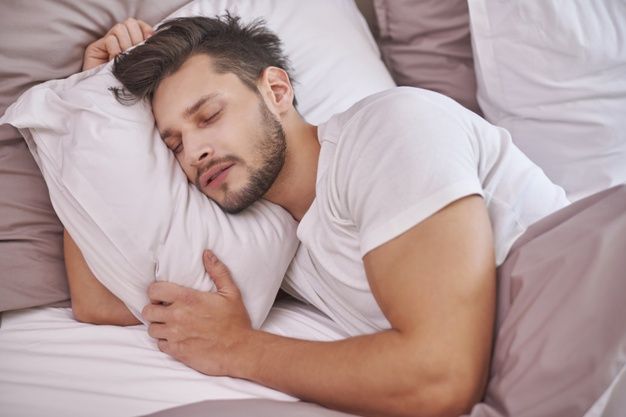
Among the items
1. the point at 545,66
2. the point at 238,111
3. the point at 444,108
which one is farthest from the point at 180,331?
the point at 545,66

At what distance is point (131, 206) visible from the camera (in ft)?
3.65

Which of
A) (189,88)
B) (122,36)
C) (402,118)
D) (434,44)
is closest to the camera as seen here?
(402,118)

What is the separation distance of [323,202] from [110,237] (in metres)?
0.34

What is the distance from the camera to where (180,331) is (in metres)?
1.07

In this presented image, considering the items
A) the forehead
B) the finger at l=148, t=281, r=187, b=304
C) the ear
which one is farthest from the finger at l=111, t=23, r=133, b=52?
the finger at l=148, t=281, r=187, b=304

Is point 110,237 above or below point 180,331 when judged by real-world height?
above

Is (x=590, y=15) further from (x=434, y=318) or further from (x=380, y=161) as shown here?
(x=434, y=318)

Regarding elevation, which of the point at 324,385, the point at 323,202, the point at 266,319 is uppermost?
the point at 323,202

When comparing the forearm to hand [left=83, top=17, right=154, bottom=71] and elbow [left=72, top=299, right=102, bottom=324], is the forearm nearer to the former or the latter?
elbow [left=72, top=299, right=102, bottom=324]

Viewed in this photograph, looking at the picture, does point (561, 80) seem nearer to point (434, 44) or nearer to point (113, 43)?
point (434, 44)

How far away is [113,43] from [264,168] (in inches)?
15.6

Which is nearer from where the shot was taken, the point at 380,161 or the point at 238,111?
the point at 380,161

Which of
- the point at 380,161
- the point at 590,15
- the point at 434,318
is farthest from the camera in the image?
the point at 590,15

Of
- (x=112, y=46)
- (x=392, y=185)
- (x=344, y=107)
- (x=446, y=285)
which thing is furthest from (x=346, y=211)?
(x=112, y=46)
